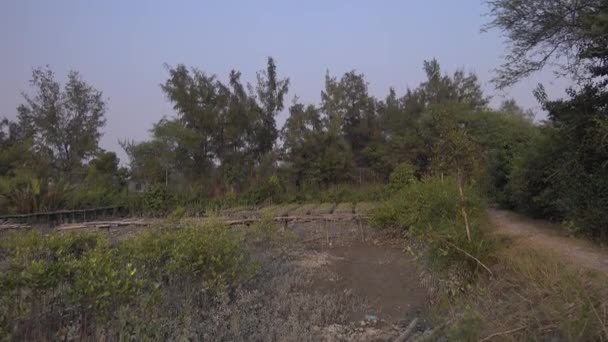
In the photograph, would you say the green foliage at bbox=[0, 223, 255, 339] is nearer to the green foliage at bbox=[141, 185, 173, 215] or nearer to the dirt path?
the dirt path

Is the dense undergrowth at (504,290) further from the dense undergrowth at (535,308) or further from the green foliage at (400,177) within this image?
the green foliage at (400,177)

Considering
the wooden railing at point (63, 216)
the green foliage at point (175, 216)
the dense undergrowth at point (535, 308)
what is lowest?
the dense undergrowth at point (535, 308)

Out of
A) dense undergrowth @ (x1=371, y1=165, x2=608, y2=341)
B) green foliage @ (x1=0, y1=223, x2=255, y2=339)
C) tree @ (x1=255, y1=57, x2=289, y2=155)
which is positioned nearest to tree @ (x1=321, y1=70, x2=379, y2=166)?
tree @ (x1=255, y1=57, x2=289, y2=155)

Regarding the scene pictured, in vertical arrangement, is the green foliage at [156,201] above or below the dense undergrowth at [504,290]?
above

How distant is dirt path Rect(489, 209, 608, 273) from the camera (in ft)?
15.0

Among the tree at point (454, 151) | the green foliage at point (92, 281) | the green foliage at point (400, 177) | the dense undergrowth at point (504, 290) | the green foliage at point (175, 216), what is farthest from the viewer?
the green foliage at point (400, 177)

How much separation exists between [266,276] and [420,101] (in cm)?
1645

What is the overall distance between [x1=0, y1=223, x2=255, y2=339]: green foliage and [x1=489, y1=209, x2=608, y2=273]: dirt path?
3.77 meters

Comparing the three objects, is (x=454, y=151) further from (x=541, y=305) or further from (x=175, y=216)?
(x=175, y=216)

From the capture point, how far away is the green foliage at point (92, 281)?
2.84 metres

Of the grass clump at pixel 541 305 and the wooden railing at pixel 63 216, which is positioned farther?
the wooden railing at pixel 63 216

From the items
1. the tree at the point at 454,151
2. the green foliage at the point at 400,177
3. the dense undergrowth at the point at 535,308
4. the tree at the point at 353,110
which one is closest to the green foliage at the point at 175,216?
the tree at the point at 454,151

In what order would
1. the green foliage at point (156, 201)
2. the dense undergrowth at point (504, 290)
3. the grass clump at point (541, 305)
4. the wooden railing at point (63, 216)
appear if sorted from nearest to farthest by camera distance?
1. the grass clump at point (541, 305)
2. the dense undergrowth at point (504, 290)
3. the wooden railing at point (63, 216)
4. the green foliage at point (156, 201)

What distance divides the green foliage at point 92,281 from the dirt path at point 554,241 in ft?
12.4
